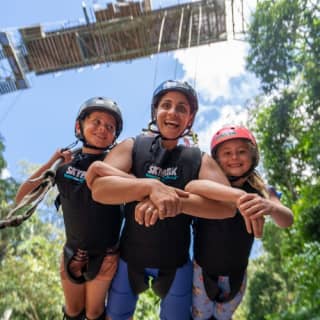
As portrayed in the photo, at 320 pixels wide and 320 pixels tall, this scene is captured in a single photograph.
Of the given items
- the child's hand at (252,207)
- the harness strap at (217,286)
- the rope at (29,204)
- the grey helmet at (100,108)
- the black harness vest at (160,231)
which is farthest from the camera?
the grey helmet at (100,108)

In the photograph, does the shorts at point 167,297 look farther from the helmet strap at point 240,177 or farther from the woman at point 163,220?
the helmet strap at point 240,177

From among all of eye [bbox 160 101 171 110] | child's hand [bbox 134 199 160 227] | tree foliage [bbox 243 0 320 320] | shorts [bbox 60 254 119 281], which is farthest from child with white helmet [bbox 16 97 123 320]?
tree foliage [bbox 243 0 320 320]

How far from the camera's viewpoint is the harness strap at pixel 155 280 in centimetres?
205

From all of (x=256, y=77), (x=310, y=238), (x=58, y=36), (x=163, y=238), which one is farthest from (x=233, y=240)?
(x=58, y=36)

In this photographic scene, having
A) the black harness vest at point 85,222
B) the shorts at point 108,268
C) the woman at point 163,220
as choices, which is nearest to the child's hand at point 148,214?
the woman at point 163,220

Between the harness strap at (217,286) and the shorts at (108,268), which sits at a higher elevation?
the shorts at (108,268)

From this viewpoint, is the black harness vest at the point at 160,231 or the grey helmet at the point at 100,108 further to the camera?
the grey helmet at the point at 100,108

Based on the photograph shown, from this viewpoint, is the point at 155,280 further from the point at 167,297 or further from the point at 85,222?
the point at 85,222

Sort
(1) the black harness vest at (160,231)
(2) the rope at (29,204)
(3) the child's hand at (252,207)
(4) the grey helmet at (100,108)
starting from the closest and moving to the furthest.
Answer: (2) the rope at (29,204) < (3) the child's hand at (252,207) < (1) the black harness vest at (160,231) < (4) the grey helmet at (100,108)

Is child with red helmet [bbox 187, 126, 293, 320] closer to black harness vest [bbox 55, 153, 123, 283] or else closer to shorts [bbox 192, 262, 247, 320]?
shorts [bbox 192, 262, 247, 320]

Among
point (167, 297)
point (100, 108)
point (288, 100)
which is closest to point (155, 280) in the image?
point (167, 297)

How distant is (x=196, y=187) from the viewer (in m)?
1.58

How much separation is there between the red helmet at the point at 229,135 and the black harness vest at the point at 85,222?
0.71 metres

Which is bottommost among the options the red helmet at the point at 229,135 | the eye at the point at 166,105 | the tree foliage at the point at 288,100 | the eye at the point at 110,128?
the tree foliage at the point at 288,100
